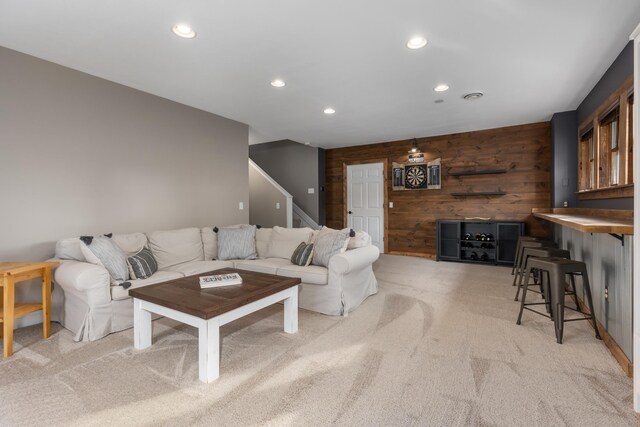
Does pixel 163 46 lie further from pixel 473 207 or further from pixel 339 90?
pixel 473 207

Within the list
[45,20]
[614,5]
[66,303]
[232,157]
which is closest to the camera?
Result: [614,5]

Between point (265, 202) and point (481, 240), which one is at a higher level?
point (265, 202)

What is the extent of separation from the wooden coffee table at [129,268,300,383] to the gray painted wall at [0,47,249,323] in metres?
1.45

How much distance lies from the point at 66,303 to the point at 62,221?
881mm

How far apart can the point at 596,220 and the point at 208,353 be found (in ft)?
10.9

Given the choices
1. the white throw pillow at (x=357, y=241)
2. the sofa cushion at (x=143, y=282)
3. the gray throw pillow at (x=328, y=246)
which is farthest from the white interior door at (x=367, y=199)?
the sofa cushion at (x=143, y=282)

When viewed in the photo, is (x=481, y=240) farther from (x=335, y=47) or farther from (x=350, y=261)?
(x=335, y=47)

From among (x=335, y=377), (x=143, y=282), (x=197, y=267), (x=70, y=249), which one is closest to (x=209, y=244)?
(x=197, y=267)

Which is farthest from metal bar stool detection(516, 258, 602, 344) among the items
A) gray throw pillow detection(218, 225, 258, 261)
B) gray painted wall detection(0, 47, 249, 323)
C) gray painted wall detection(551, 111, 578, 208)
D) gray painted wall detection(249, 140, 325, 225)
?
gray painted wall detection(249, 140, 325, 225)

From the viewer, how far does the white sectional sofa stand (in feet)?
8.63

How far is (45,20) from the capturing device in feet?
7.88

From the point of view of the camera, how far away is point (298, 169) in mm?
7516

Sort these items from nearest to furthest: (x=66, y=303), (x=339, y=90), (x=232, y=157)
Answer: (x=66, y=303), (x=339, y=90), (x=232, y=157)

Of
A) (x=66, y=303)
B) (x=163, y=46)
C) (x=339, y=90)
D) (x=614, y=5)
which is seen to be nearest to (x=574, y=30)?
(x=614, y=5)
